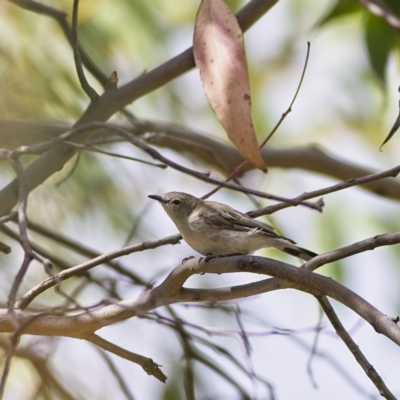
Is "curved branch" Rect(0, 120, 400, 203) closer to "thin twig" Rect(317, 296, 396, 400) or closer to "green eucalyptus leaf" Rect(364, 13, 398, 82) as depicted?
"green eucalyptus leaf" Rect(364, 13, 398, 82)

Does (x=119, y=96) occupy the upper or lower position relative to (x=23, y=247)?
upper

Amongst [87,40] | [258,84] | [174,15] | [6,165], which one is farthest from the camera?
[258,84]

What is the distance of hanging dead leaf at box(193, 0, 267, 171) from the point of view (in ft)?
5.32

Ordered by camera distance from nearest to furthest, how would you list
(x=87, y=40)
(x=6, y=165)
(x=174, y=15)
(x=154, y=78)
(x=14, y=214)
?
(x=14, y=214), (x=154, y=78), (x=6, y=165), (x=87, y=40), (x=174, y=15)

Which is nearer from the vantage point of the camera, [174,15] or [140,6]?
[140,6]

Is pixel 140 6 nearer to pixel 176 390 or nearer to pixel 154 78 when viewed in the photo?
pixel 154 78

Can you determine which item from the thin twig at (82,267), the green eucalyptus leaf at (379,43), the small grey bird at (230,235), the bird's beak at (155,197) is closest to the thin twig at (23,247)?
the thin twig at (82,267)

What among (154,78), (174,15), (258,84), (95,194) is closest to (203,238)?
(95,194)

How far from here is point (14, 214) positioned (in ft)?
6.18

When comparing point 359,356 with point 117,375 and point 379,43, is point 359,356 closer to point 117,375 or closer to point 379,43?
point 117,375

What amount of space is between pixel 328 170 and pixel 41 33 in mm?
1393

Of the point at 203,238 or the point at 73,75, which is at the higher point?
the point at 73,75

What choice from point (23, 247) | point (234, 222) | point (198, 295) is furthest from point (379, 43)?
point (23, 247)

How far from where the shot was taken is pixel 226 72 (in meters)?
1.79
